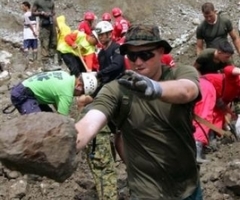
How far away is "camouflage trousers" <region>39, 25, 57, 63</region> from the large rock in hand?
36.8 ft

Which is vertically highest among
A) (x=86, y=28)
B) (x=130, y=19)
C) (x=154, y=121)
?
(x=154, y=121)

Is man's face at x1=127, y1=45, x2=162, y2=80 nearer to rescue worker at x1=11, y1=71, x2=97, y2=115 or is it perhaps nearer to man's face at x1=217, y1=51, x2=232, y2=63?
rescue worker at x1=11, y1=71, x2=97, y2=115

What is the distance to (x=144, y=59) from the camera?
13.6ft

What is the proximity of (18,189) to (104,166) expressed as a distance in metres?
1.51

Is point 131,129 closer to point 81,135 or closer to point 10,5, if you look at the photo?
point 81,135

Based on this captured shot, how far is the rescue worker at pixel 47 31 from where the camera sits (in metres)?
14.6

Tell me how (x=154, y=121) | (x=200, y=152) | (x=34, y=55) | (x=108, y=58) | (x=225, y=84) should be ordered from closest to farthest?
(x=154, y=121)
(x=200, y=152)
(x=225, y=84)
(x=108, y=58)
(x=34, y=55)

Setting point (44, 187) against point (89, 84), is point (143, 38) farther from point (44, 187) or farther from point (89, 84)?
point (44, 187)

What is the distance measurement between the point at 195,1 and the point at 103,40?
11.2 metres

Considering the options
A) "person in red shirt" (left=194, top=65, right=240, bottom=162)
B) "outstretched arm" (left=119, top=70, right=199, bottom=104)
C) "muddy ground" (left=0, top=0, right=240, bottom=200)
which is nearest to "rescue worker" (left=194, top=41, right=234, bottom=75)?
"person in red shirt" (left=194, top=65, right=240, bottom=162)

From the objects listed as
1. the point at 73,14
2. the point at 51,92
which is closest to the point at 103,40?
the point at 51,92

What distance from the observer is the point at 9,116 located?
438 inches

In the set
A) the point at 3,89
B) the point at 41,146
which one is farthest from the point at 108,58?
the point at 41,146

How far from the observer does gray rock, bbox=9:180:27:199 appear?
805 cm
